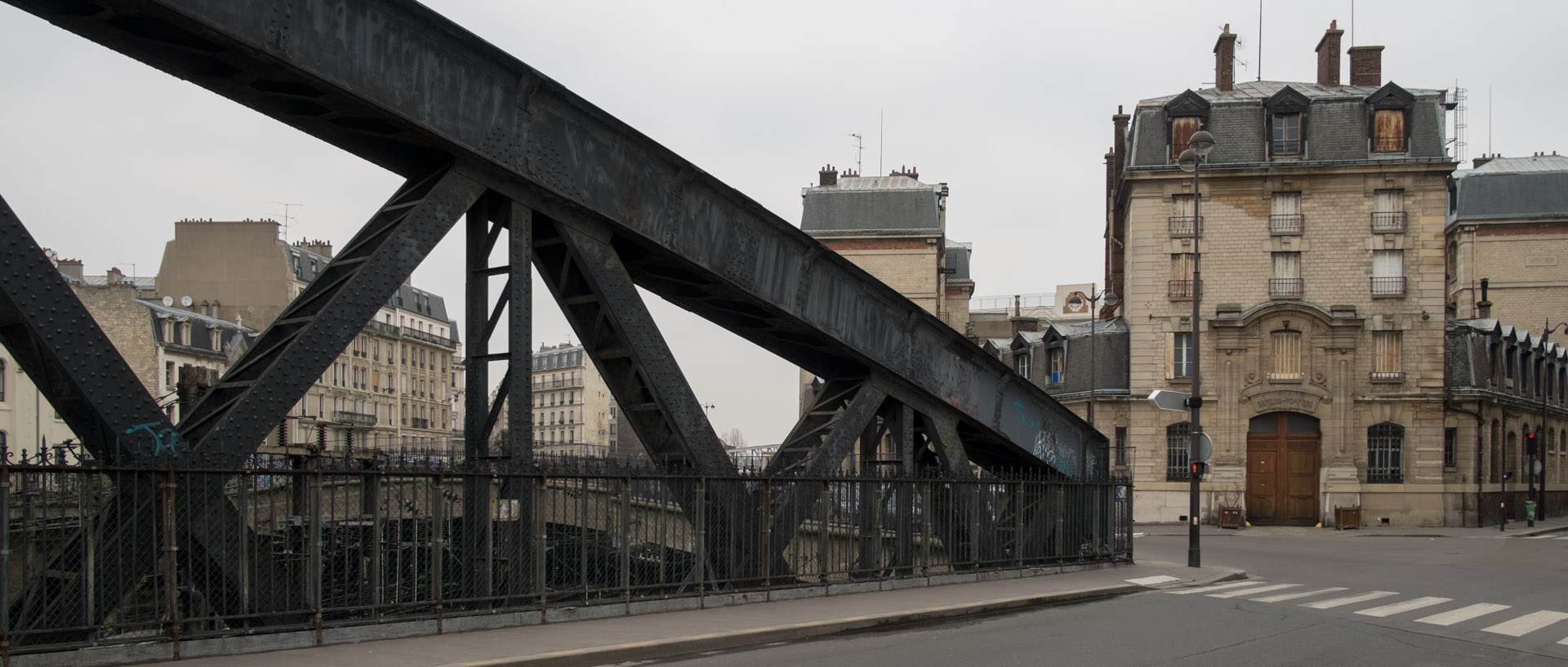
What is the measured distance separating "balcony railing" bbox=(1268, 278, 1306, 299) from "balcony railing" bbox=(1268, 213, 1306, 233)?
173 cm

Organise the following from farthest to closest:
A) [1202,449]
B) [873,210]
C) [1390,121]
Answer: [873,210]
[1390,121]
[1202,449]

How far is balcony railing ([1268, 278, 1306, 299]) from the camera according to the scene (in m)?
44.8

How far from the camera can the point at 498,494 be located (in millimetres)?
12594

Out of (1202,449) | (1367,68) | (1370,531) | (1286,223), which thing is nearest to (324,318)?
(1202,449)

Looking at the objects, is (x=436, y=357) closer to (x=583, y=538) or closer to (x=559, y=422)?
(x=559, y=422)

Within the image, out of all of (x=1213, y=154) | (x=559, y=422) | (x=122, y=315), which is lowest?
(x=559, y=422)

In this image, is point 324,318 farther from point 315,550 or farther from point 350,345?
point 350,345

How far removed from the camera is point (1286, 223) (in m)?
45.0

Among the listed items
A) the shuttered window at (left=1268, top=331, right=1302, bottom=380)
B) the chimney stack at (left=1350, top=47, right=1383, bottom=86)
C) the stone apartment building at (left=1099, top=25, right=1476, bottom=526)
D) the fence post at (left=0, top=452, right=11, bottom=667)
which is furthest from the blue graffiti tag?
the chimney stack at (left=1350, top=47, right=1383, bottom=86)

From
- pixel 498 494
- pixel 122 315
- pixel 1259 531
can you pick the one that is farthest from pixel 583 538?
pixel 122 315

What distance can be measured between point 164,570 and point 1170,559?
20479 millimetres

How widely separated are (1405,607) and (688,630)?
10.5 metres

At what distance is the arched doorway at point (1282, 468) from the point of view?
44.2 metres

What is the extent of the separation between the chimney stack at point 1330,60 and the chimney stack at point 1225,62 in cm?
329
